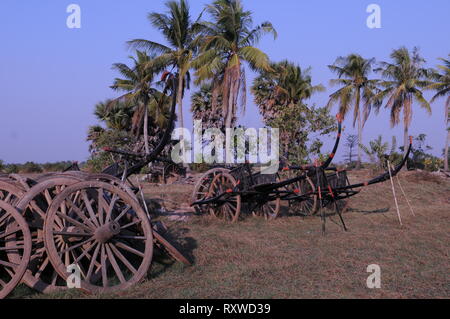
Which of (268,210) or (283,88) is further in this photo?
(283,88)

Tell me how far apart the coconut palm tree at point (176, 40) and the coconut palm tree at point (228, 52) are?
2650 mm

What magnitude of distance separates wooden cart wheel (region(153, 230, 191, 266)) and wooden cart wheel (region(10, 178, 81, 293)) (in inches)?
52.7

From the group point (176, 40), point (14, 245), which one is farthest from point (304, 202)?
point (176, 40)

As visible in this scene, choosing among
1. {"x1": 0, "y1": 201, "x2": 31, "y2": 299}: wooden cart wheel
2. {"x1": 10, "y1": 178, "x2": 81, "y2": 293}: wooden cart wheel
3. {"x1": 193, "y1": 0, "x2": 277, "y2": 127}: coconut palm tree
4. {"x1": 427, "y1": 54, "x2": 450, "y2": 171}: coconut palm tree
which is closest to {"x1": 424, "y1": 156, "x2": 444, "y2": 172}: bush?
{"x1": 427, "y1": 54, "x2": 450, "y2": 171}: coconut palm tree

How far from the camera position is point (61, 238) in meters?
5.46

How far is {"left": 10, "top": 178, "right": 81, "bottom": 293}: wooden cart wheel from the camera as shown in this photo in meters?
4.99

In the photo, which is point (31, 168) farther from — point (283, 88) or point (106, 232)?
point (106, 232)

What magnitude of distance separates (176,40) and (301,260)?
21.4 m

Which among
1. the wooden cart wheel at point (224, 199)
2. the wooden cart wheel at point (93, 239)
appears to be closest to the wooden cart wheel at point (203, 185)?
the wooden cart wheel at point (224, 199)

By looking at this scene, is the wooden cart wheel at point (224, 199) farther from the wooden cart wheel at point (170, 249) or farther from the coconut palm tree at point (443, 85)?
the coconut palm tree at point (443, 85)

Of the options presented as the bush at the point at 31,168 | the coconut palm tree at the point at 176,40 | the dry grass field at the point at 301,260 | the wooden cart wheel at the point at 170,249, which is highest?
the coconut palm tree at the point at 176,40

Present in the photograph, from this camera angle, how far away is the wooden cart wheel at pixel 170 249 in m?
6.01

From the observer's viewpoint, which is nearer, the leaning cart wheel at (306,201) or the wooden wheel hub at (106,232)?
the wooden wheel hub at (106,232)

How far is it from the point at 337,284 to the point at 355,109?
31.6m
